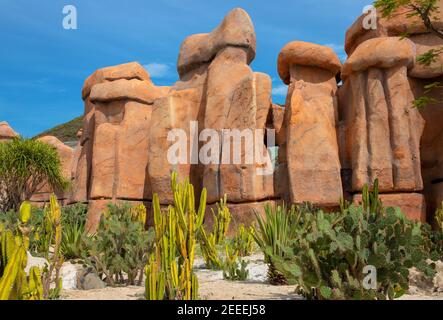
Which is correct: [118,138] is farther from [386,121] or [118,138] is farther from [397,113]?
[397,113]

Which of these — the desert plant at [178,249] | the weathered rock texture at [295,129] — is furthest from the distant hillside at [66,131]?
the desert plant at [178,249]

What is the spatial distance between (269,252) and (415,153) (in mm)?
7423

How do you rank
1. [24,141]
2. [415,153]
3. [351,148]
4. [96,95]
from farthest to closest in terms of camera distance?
[24,141], [96,95], [351,148], [415,153]

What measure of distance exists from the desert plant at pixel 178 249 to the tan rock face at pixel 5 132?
78.6ft

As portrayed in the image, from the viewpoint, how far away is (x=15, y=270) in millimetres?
2611

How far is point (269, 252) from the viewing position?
17.6 ft

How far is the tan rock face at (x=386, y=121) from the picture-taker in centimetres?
1126

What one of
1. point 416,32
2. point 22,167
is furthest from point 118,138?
point 416,32

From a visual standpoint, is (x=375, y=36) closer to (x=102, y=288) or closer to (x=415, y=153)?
(x=415, y=153)

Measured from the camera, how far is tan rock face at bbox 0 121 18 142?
1003 inches

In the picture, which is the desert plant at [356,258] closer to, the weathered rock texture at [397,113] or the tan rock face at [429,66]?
the weathered rock texture at [397,113]

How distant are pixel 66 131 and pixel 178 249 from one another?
53211 millimetres
